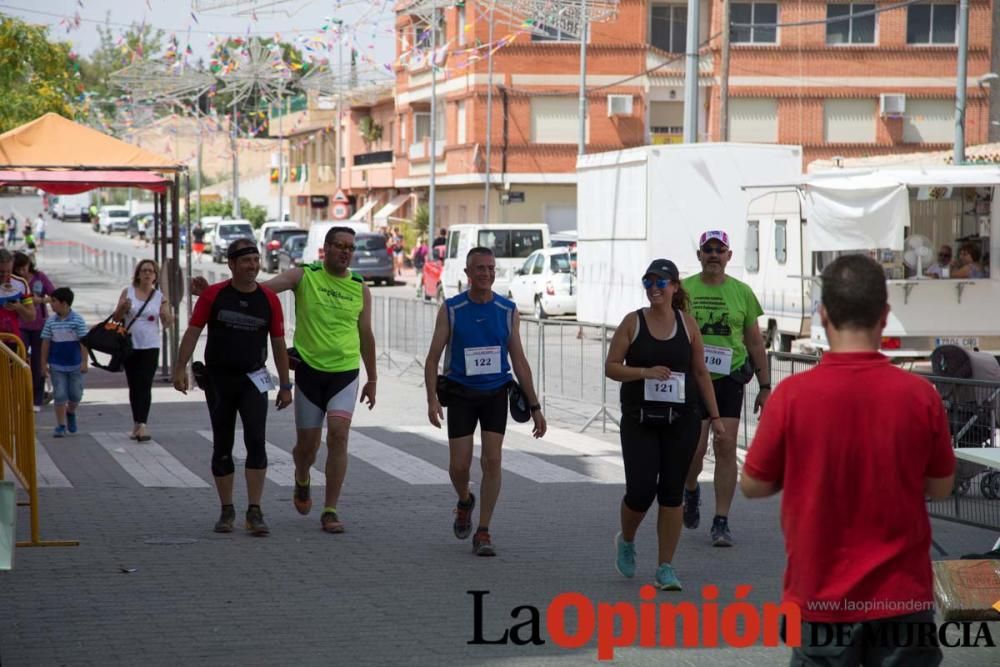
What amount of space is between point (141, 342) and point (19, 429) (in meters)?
5.15

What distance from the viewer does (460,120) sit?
56.4 meters

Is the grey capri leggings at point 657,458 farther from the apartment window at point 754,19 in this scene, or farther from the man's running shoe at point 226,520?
the apartment window at point 754,19

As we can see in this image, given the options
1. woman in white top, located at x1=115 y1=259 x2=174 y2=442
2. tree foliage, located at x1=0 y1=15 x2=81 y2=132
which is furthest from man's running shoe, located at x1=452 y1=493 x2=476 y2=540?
tree foliage, located at x1=0 y1=15 x2=81 y2=132

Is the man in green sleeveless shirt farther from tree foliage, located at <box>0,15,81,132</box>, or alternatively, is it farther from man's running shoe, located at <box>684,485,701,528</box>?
tree foliage, located at <box>0,15,81,132</box>

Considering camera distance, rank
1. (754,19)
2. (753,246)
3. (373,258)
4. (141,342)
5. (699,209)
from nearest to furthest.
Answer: (141,342) < (753,246) < (699,209) < (373,258) < (754,19)

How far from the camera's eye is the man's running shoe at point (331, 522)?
10.1 meters

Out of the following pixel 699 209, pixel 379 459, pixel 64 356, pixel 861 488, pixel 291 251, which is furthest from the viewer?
pixel 291 251

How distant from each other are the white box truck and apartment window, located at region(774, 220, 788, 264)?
4 cm

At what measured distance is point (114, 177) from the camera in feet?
63.6

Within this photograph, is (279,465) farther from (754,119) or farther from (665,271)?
(754,119)

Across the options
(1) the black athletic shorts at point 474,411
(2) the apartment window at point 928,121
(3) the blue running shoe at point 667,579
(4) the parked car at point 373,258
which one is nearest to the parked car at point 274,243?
(4) the parked car at point 373,258

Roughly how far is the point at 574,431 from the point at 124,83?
24.2m

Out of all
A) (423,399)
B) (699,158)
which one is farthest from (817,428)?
(699,158)

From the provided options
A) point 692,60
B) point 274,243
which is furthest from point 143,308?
point 274,243
